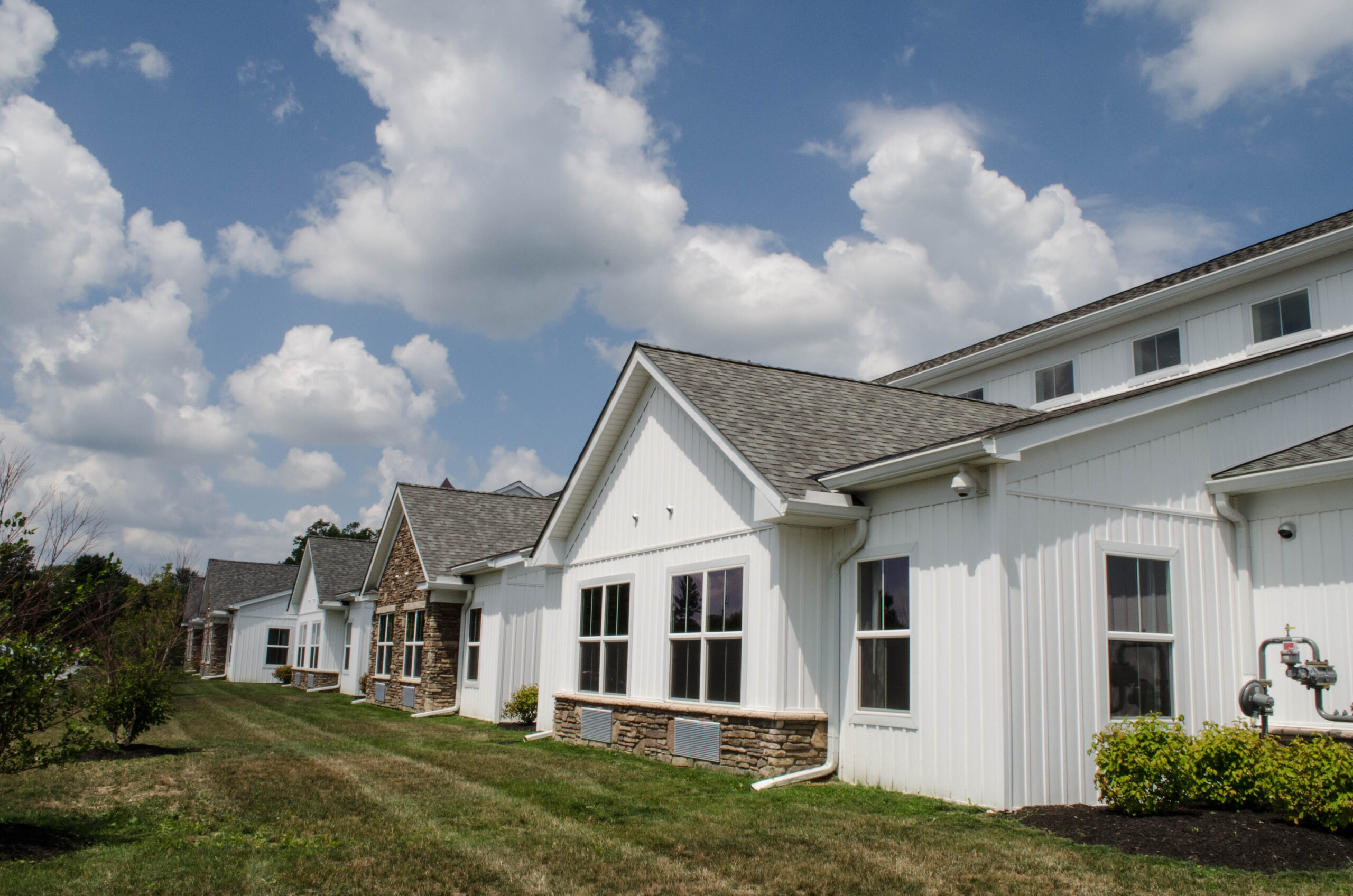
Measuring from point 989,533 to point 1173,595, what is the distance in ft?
7.52

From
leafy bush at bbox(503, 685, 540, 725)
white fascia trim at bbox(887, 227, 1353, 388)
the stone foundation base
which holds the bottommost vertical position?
the stone foundation base

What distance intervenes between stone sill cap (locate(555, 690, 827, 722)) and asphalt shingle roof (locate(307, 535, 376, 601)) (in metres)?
22.6

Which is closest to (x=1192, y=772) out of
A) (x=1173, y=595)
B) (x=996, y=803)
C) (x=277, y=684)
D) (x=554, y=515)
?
(x=996, y=803)

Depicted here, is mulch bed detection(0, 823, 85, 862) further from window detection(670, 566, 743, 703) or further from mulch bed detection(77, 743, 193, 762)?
window detection(670, 566, 743, 703)

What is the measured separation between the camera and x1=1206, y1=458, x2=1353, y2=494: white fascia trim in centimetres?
917

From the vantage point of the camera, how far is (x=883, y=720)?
10.1 metres

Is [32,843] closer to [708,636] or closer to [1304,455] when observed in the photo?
[708,636]

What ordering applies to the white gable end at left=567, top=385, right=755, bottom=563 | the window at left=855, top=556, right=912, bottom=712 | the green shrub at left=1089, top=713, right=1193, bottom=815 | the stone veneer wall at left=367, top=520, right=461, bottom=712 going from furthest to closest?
the stone veneer wall at left=367, top=520, right=461, bottom=712, the white gable end at left=567, top=385, right=755, bottom=563, the window at left=855, top=556, right=912, bottom=712, the green shrub at left=1089, top=713, right=1193, bottom=815

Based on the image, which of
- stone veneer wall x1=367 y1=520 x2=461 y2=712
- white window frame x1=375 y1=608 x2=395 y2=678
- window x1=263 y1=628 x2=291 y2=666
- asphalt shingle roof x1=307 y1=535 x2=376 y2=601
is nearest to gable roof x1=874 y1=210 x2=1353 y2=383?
stone veneer wall x1=367 y1=520 x2=461 y2=712

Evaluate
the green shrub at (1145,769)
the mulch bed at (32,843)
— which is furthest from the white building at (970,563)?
the mulch bed at (32,843)

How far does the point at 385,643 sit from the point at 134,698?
46.1ft

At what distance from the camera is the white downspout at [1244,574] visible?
10047mm

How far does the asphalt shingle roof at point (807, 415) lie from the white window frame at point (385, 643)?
15.5 metres

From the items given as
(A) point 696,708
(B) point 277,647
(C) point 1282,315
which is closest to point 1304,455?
(C) point 1282,315
